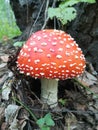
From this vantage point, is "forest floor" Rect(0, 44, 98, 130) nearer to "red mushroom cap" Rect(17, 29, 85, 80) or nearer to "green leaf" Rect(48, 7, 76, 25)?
"red mushroom cap" Rect(17, 29, 85, 80)

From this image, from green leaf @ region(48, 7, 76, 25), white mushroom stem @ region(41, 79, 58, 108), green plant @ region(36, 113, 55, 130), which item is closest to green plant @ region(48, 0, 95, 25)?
Answer: green leaf @ region(48, 7, 76, 25)

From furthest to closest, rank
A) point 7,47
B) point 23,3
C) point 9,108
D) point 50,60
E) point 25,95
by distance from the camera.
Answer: point 7,47 → point 23,3 → point 25,95 → point 9,108 → point 50,60

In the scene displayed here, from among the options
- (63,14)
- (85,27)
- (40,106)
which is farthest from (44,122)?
(85,27)

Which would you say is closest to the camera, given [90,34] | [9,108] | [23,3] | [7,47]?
[9,108]

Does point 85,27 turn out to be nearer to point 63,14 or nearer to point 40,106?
point 63,14

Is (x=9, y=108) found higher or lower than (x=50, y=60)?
lower

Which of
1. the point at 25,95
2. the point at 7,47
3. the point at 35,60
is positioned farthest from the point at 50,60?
the point at 7,47

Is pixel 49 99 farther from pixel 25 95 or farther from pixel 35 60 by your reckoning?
pixel 35 60

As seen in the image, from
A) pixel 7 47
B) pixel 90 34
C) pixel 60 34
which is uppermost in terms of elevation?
pixel 60 34
